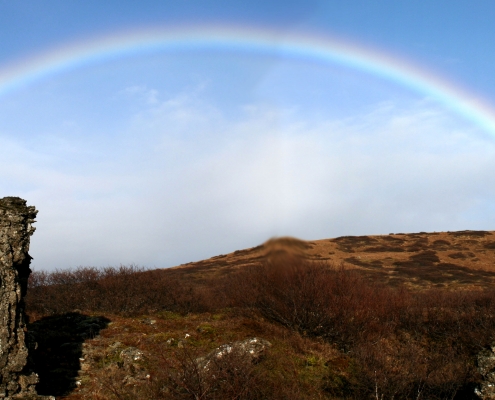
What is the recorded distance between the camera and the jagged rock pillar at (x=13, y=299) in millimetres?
10047

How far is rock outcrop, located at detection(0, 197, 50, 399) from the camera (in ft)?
33.0

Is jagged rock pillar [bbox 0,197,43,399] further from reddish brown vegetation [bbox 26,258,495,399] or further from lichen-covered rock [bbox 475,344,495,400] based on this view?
lichen-covered rock [bbox 475,344,495,400]

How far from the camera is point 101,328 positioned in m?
18.2

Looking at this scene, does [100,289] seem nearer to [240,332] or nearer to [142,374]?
[240,332]

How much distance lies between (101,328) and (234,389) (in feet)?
36.7

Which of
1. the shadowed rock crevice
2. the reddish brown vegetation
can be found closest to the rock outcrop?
the shadowed rock crevice

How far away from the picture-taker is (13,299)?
10391mm

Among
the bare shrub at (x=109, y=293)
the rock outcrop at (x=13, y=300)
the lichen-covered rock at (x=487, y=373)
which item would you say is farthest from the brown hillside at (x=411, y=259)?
the rock outcrop at (x=13, y=300)

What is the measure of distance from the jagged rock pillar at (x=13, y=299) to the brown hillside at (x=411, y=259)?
23.0m

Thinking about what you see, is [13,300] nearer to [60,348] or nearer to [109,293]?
[60,348]

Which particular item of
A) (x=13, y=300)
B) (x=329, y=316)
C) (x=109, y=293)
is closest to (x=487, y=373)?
(x=329, y=316)

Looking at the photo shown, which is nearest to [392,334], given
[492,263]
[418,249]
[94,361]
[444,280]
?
[94,361]

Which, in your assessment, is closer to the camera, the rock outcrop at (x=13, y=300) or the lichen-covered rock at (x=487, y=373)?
the rock outcrop at (x=13, y=300)

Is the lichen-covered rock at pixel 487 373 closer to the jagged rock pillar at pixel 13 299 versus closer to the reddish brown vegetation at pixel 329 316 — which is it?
the reddish brown vegetation at pixel 329 316
